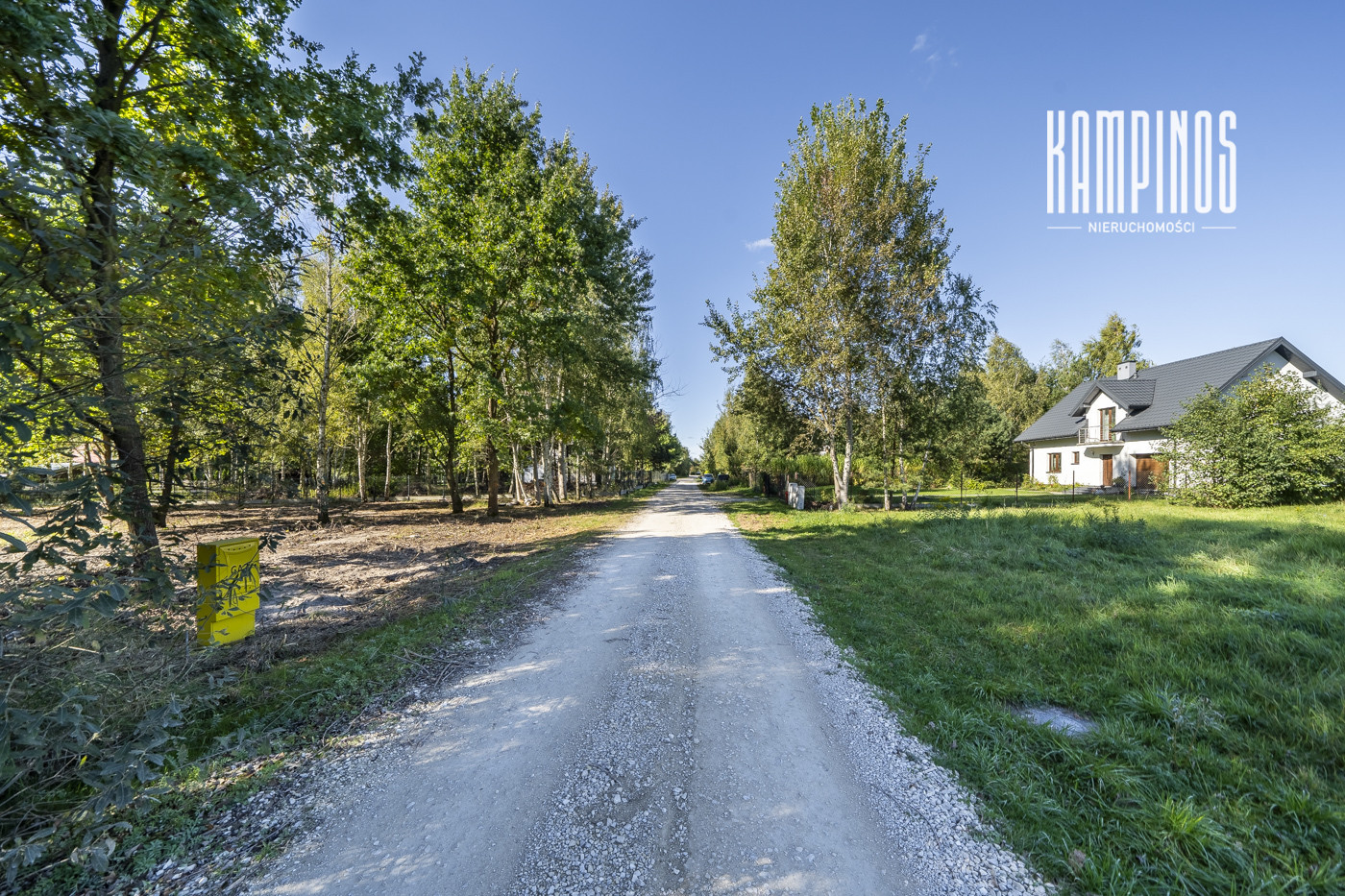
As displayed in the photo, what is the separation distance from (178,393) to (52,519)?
46.7 inches

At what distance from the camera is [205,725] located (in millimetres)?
3389

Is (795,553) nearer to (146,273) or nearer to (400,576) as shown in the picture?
(400,576)

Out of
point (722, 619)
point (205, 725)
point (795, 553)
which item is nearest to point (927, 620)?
point (722, 619)

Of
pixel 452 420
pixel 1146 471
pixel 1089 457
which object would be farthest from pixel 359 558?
pixel 1089 457

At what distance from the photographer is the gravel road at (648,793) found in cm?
224

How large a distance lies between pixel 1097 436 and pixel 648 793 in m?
38.2

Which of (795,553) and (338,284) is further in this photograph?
(338,284)

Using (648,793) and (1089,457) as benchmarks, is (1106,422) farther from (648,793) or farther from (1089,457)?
(648,793)

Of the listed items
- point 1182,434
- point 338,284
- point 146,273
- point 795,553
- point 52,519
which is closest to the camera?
point 52,519

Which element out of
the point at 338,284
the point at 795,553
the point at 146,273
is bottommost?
the point at 795,553

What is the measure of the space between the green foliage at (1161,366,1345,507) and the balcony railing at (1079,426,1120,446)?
9.86 meters

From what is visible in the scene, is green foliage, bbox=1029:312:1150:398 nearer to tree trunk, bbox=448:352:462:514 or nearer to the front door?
the front door

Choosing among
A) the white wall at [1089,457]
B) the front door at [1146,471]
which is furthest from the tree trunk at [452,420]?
the front door at [1146,471]

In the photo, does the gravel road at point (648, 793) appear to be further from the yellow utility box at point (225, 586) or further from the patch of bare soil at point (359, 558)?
the yellow utility box at point (225, 586)
